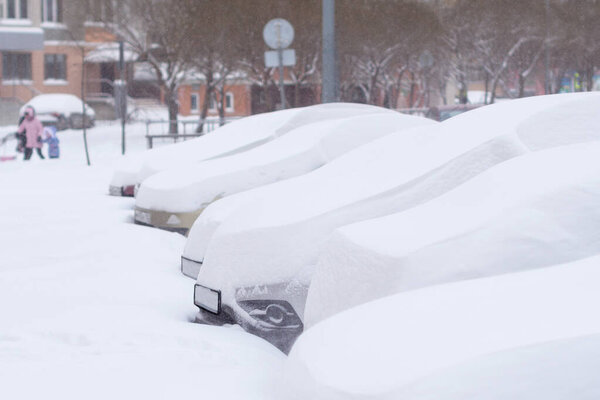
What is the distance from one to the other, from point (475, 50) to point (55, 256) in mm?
37347

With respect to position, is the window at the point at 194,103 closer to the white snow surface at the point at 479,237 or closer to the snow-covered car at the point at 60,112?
the snow-covered car at the point at 60,112

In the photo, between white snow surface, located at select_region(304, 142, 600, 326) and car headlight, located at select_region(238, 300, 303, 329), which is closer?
white snow surface, located at select_region(304, 142, 600, 326)

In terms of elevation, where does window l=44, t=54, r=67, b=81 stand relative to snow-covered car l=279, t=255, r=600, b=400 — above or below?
above

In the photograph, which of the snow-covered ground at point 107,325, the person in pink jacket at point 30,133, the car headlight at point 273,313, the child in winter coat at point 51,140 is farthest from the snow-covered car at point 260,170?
the child in winter coat at point 51,140

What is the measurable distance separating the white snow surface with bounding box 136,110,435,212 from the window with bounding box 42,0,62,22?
47.8 metres

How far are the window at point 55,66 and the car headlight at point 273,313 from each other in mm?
52248

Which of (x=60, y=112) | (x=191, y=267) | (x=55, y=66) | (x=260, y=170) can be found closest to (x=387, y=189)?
(x=191, y=267)

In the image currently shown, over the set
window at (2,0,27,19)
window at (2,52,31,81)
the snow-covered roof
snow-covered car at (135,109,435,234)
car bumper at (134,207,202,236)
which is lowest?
car bumper at (134,207,202,236)

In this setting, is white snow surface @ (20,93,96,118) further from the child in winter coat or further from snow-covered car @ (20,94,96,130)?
the child in winter coat

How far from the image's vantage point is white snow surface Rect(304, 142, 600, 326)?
4.38m

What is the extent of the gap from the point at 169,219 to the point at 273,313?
13.5 ft

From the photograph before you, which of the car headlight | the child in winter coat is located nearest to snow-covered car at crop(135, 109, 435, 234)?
the car headlight

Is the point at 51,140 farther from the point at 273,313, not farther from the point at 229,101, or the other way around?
the point at 229,101

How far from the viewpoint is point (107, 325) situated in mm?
6438
